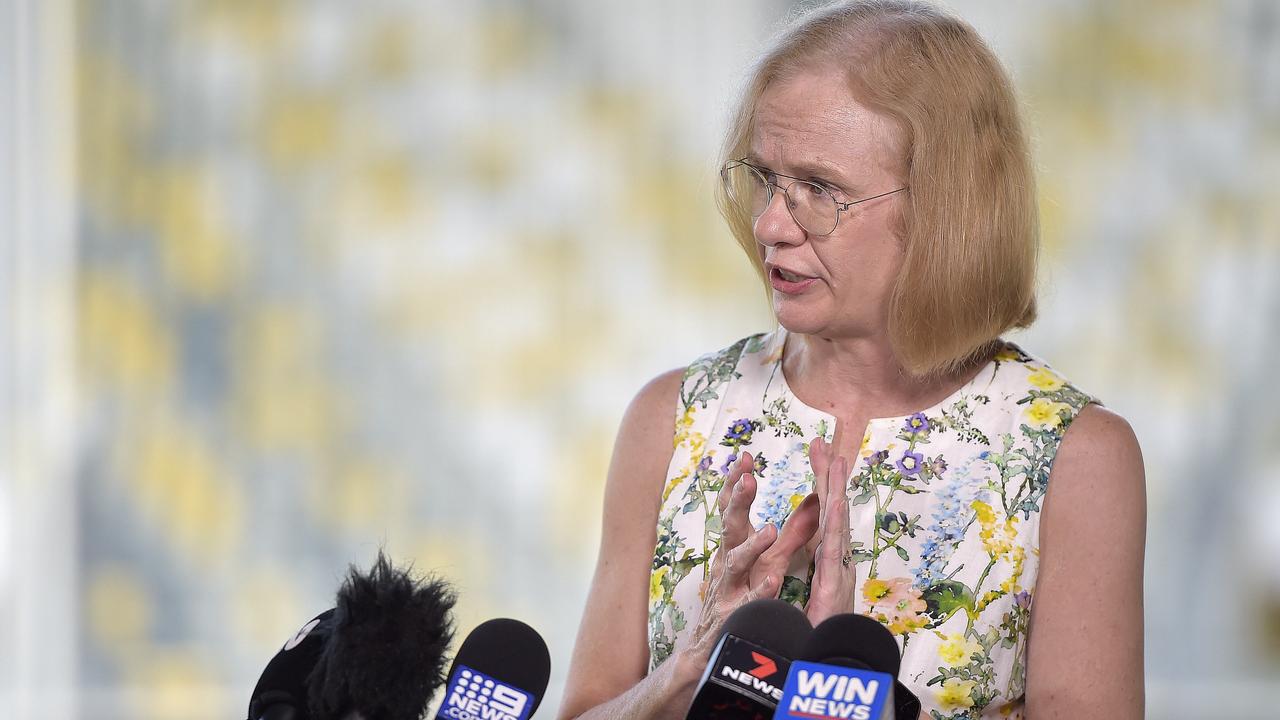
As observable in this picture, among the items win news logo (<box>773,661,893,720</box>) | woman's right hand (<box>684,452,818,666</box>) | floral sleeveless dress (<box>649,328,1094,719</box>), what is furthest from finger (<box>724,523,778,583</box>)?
win news logo (<box>773,661,893,720</box>)

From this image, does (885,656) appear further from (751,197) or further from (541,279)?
(541,279)

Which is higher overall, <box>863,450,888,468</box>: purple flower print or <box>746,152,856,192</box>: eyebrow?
<box>746,152,856,192</box>: eyebrow

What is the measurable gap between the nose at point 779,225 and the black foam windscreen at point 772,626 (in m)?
0.54

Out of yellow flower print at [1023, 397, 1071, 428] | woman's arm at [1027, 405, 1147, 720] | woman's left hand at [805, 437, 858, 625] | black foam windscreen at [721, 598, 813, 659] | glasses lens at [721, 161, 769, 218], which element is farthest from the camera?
glasses lens at [721, 161, 769, 218]

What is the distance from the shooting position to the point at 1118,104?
467cm

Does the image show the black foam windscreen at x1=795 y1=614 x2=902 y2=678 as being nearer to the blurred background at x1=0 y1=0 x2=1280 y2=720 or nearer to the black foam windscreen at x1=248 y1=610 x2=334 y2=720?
the black foam windscreen at x1=248 y1=610 x2=334 y2=720

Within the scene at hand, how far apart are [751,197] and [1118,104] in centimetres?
344

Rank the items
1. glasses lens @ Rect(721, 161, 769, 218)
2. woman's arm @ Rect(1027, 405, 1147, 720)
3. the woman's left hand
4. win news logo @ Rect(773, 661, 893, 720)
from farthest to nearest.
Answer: glasses lens @ Rect(721, 161, 769, 218)
woman's arm @ Rect(1027, 405, 1147, 720)
the woman's left hand
win news logo @ Rect(773, 661, 893, 720)

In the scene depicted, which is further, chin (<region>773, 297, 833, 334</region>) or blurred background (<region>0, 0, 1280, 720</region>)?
blurred background (<region>0, 0, 1280, 720</region>)

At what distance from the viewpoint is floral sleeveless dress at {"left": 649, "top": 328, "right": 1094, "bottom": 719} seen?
4.82ft

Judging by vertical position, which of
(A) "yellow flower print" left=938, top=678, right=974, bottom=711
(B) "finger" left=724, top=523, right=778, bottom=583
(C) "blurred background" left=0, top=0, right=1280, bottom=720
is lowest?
(A) "yellow flower print" left=938, top=678, right=974, bottom=711

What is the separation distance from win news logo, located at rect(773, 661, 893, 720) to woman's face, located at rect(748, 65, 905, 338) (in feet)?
2.12

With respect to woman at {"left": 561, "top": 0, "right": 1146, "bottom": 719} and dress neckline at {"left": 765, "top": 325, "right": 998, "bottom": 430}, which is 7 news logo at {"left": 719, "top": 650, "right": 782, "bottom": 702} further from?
dress neckline at {"left": 765, "top": 325, "right": 998, "bottom": 430}

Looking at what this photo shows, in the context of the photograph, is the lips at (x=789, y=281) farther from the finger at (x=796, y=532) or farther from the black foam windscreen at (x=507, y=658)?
the black foam windscreen at (x=507, y=658)
